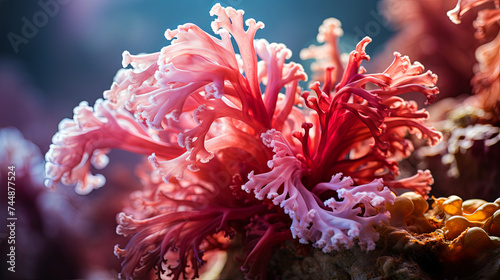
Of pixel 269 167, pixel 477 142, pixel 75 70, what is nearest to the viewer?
pixel 269 167

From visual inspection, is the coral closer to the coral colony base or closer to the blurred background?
the coral colony base

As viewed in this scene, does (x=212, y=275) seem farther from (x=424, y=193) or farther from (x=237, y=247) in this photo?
(x=424, y=193)

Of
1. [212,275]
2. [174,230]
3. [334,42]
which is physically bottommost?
[212,275]

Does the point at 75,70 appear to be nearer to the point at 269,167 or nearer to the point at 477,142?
the point at 269,167

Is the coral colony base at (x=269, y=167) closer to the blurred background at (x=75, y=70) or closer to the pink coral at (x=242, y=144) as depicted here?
the pink coral at (x=242, y=144)

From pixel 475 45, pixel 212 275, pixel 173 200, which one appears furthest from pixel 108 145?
pixel 475 45

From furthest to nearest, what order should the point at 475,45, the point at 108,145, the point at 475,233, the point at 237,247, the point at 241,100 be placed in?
1. the point at 475,45
2. the point at 237,247
3. the point at 108,145
4. the point at 241,100
5. the point at 475,233

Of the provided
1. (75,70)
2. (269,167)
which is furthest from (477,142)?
(75,70)
